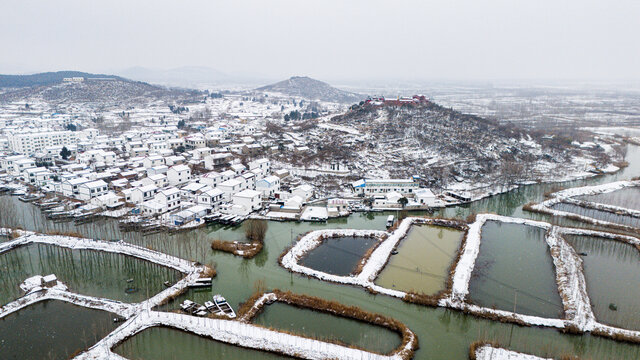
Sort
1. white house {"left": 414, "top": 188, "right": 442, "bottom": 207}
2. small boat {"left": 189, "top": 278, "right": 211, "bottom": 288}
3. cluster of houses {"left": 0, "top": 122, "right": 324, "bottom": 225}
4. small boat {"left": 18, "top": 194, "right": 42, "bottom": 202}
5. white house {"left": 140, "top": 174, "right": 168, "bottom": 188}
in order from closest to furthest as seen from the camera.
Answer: small boat {"left": 189, "top": 278, "right": 211, "bottom": 288}, cluster of houses {"left": 0, "top": 122, "right": 324, "bottom": 225}, small boat {"left": 18, "top": 194, "right": 42, "bottom": 202}, white house {"left": 414, "top": 188, "right": 442, "bottom": 207}, white house {"left": 140, "top": 174, "right": 168, "bottom": 188}

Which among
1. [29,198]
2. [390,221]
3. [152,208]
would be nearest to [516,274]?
[390,221]

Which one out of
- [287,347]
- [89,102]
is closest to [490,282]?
[287,347]

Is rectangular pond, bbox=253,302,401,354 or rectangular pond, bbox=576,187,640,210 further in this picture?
rectangular pond, bbox=576,187,640,210

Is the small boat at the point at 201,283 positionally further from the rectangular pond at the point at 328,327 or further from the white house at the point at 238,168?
the white house at the point at 238,168

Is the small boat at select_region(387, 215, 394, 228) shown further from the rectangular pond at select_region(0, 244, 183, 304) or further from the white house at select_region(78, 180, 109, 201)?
the white house at select_region(78, 180, 109, 201)

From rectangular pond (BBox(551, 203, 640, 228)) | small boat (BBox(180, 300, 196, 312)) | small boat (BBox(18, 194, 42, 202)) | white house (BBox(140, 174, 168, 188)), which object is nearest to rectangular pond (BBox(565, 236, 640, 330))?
rectangular pond (BBox(551, 203, 640, 228))

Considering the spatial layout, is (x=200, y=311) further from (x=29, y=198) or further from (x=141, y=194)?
(x=29, y=198)

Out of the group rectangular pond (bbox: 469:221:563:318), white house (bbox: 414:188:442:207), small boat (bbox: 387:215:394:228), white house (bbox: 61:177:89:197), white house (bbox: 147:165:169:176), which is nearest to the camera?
rectangular pond (bbox: 469:221:563:318)
